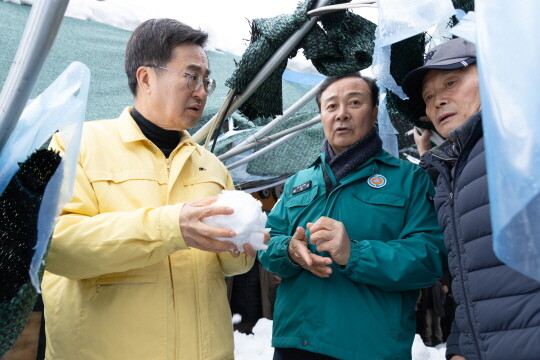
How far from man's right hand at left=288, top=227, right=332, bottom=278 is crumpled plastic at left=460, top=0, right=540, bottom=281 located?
110cm

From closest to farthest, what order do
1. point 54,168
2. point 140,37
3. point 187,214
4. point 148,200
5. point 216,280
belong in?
point 54,168 < point 187,214 < point 148,200 < point 216,280 < point 140,37

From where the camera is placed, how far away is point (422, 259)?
6.15ft

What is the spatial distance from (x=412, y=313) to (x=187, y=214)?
3.61 ft

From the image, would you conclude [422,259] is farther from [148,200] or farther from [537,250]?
[537,250]

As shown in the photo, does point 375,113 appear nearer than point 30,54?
No

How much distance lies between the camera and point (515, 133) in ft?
2.48

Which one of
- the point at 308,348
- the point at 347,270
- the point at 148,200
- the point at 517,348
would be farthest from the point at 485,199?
the point at 148,200

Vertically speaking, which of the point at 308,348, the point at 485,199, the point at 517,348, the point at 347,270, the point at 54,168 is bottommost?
the point at 308,348

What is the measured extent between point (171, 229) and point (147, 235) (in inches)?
2.7

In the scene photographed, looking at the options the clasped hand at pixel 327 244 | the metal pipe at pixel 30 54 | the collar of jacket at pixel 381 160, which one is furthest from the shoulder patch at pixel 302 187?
the metal pipe at pixel 30 54

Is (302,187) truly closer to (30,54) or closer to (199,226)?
(199,226)

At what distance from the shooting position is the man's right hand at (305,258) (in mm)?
1854

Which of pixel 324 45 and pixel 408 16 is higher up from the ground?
pixel 408 16

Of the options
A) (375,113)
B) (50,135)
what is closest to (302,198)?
(375,113)
